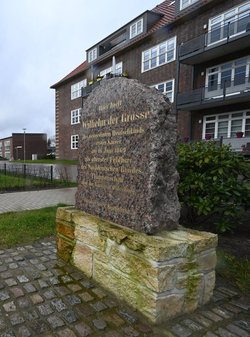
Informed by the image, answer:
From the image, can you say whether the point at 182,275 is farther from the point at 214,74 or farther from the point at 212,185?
the point at 214,74

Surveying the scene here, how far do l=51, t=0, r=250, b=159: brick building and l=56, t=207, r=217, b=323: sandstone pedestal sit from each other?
11932 millimetres

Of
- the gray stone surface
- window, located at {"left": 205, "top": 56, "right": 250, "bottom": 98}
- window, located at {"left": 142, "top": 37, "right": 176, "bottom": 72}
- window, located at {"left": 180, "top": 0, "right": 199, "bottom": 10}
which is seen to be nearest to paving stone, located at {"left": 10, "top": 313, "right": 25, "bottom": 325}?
the gray stone surface

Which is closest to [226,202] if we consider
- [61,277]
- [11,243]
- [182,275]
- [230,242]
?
[230,242]

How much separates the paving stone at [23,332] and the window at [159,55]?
64.9 feet

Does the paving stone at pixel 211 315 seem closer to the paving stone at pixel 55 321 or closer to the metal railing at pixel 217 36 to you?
the paving stone at pixel 55 321

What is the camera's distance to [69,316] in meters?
2.67

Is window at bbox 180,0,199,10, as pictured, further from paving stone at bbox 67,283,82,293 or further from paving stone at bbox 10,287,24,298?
paving stone at bbox 10,287,24,298

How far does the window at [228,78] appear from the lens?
15852 millimetres

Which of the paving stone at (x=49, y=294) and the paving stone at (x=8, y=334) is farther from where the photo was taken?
the paving stone at (x=49, y=294)

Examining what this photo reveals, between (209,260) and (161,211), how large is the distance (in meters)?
0.69

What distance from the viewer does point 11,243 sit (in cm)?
475

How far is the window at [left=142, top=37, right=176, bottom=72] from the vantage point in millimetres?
19812

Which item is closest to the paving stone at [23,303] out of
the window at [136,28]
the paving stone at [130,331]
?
the paving stone at [130,331]

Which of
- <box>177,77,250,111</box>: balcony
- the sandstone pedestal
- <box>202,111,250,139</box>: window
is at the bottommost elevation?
the sandstone pedestal
